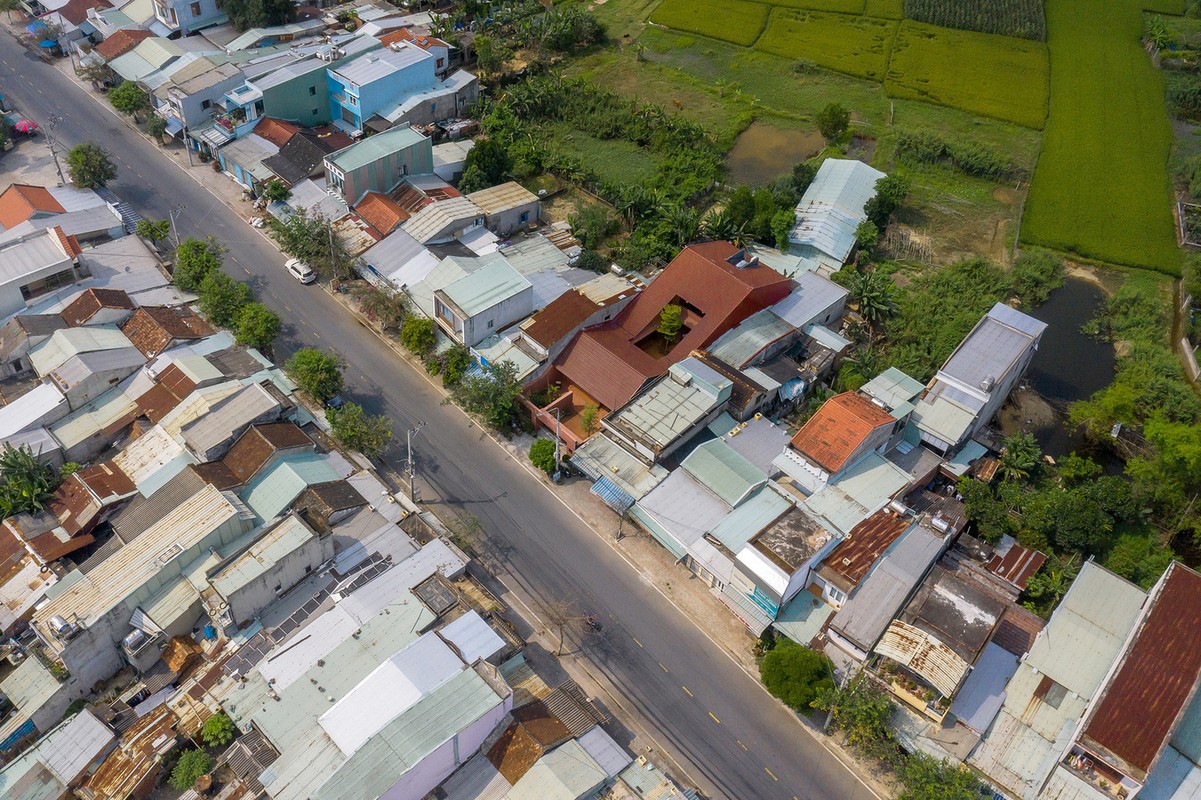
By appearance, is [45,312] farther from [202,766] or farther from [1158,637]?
[1158,637]

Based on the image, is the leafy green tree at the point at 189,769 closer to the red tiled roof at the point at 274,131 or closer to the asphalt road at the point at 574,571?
the asphalt road at the point at 574,571

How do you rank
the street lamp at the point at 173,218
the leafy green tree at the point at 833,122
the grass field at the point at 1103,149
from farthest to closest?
the leafy green tree at the point at 833,122 < the grass field at the point at 1103,149 < the street lamp at the point at 173,218

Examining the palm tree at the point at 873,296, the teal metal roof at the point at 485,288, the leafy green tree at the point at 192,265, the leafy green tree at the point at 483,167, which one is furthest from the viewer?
the leafy green tree at the point at 483,167

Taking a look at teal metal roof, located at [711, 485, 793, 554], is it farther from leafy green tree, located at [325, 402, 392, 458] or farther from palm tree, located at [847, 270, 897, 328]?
palm tree, located at [847, 270, 897, 328]

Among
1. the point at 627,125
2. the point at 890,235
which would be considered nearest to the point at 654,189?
the point at 627,125

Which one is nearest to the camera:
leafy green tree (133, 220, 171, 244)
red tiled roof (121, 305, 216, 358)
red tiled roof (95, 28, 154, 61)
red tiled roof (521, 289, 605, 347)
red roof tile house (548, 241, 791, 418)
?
red tiled roof (121, 305, 216, 358)

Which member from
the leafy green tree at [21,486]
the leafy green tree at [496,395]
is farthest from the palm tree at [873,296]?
the leafy green tree at [21,486]

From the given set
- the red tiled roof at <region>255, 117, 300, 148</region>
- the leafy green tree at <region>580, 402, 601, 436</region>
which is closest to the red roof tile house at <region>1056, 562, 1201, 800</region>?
the leafy green tree at <region>580, 402, 601, 436</region>
